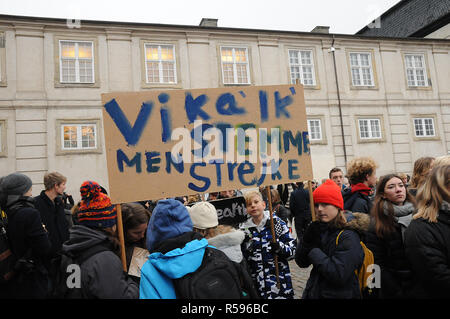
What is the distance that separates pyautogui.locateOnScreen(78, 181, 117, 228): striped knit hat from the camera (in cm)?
241

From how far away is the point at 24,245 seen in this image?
2.98 m

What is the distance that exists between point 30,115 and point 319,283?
15.1 m

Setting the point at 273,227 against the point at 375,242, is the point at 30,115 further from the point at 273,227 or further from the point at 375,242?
the point at 375,242

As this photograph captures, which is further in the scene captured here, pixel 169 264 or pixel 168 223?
pixel 168 223

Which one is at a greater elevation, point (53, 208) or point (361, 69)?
point (361, 69)

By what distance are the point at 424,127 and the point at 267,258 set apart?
20182 millimetres

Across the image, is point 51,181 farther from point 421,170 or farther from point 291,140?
point 421,170

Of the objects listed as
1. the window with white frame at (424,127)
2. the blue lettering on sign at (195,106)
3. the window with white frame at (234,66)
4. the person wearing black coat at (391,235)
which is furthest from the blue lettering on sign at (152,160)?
the window with white frame at (424,127)

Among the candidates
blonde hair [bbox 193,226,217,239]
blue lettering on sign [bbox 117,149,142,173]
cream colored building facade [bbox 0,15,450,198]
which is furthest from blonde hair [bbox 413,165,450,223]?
cream colored building facade [bbox 0,15,450,198]

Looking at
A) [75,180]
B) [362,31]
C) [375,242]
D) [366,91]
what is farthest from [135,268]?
[362,31]

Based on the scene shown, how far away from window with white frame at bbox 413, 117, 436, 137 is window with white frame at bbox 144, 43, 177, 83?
14.0 meters

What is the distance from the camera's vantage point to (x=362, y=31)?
30.3 m

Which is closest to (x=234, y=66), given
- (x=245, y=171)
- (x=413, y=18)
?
(x=245, y=171)

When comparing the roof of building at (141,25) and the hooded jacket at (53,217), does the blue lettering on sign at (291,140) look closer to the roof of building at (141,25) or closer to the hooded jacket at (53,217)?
the hooded jacket at (53,217)
